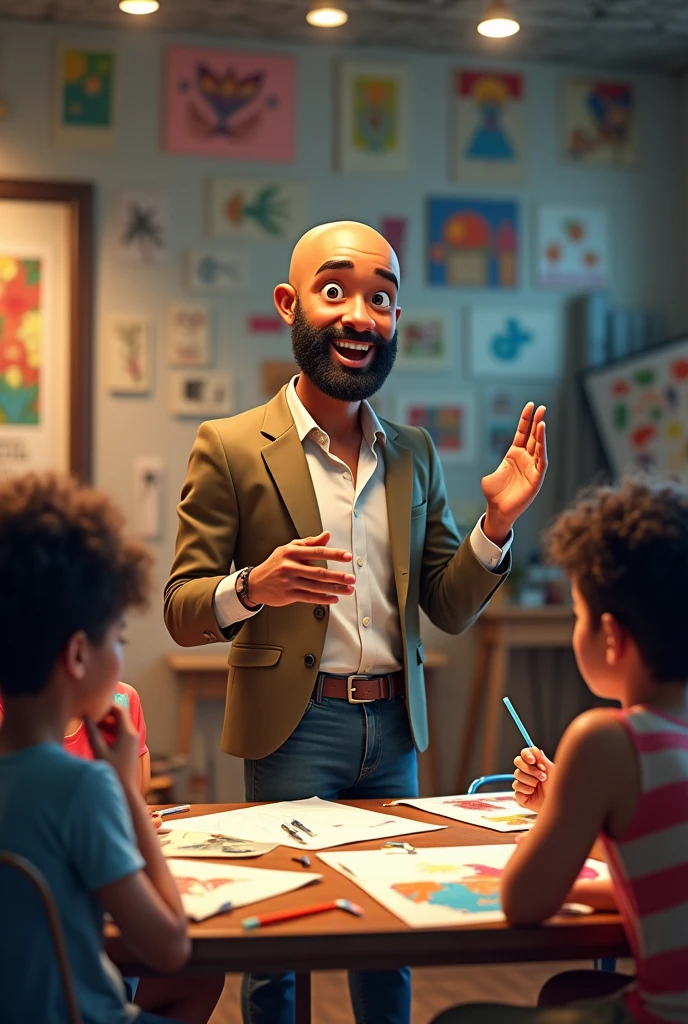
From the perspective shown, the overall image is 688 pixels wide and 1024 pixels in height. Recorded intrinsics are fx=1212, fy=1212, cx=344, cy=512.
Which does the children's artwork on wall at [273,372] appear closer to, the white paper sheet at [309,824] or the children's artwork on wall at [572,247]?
the children's artwork on wall at [572,247]

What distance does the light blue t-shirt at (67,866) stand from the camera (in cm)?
120

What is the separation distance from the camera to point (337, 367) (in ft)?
7.09

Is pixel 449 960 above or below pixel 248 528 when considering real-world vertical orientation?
below

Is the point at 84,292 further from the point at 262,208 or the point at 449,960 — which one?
the point at 449,960

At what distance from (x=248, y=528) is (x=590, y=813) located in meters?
0.99

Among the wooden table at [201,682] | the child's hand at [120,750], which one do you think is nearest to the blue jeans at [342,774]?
the child's hand at [120,750]

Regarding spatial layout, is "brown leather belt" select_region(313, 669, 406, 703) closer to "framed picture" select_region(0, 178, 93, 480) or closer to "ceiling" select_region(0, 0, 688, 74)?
"framed picture" select_region(0, 178, 93, 480)

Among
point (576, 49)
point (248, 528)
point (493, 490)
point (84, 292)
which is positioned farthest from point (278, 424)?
point (576, 49)

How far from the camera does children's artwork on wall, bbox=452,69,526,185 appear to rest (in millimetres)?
4617

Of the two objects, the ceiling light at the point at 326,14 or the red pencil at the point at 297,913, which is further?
the ceiling light at the point at 326,14

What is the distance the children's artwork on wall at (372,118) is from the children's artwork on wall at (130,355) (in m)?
0.97

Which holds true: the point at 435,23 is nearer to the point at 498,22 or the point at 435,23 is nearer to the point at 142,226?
the point at 498,22

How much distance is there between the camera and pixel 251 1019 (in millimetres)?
1920

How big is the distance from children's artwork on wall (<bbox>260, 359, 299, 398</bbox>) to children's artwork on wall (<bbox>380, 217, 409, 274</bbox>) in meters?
0.58
